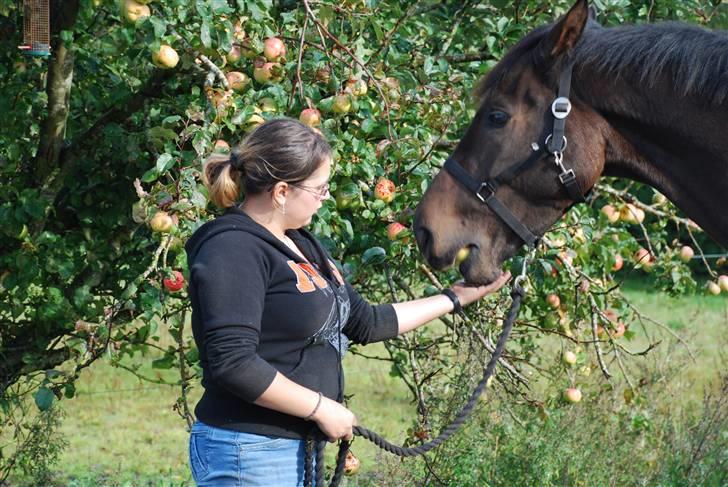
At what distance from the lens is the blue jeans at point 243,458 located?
206 centimetres

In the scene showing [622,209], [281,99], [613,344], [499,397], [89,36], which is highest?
[281,99]

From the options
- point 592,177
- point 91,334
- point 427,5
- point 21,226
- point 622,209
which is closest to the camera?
point 592,177

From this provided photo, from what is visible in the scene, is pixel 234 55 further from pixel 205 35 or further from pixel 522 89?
pixel 522 89

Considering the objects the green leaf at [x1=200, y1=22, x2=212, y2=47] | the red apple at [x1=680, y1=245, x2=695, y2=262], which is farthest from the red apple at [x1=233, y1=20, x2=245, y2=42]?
the red apple at [x1=680, y1=245, x2=695, y2=262]

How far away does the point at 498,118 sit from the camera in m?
2.42

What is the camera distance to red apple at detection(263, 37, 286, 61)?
2885mm

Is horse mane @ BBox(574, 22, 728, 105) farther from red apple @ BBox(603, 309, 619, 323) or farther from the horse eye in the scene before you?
red apple @ BBox(603, 309, 619, 323)

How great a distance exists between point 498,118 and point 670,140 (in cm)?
43

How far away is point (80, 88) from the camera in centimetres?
405

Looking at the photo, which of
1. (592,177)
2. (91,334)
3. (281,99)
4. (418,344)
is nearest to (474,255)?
(592,177)

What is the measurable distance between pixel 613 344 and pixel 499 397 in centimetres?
50

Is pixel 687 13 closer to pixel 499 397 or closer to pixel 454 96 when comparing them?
pixel 454 96

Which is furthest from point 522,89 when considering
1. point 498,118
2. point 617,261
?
point 617,261

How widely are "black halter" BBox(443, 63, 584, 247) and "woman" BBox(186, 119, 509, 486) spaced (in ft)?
1.39
